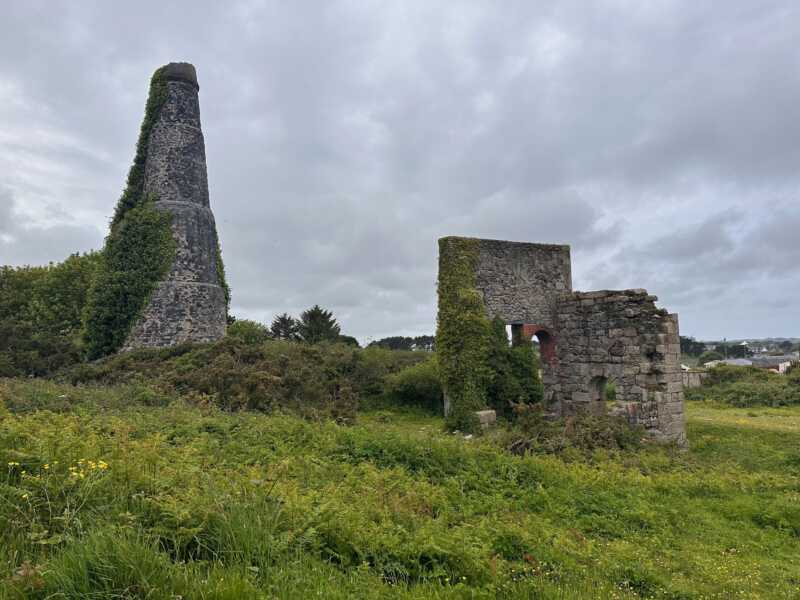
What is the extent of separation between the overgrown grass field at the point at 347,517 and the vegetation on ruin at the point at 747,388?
11.2 m

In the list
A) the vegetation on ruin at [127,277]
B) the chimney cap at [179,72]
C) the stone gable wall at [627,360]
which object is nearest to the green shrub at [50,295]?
the vegetation on ruin at [127,277]

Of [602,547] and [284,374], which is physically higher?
[284,374]

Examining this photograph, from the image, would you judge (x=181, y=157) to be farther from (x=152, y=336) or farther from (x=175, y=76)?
(x=152, y=336)

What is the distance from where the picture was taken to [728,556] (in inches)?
226

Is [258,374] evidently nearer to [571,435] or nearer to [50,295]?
[571,435]

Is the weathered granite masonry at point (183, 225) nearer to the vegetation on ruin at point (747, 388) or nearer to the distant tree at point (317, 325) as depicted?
the distant tree at point (317, 325)

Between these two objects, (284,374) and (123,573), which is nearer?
(123,573)

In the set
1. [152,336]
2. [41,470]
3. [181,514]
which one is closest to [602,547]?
[181,514]

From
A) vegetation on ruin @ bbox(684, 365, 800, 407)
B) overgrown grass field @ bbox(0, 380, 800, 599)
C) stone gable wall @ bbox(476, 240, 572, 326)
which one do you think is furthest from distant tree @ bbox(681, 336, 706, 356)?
overgrown grass field @ bbox(0, 380, 800, 599)

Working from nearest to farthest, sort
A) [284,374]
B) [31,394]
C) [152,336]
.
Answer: [31,394], [284,374], [152,336]

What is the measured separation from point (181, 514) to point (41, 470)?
174cm

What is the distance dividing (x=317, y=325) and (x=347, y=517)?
27.1m

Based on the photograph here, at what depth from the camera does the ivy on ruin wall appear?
15031 millimetres

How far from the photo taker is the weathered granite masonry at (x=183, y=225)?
2077cm
